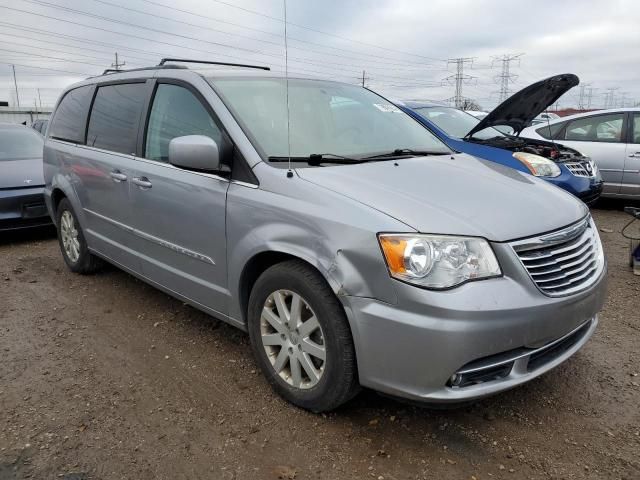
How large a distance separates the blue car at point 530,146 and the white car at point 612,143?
130 cm

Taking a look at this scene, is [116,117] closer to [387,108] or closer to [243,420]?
[387,108]

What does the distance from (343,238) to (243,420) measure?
1.08 metres

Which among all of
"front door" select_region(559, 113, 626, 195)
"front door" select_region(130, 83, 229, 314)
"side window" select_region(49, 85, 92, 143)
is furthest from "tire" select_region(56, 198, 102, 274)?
"front door" select_region(559, 113, 626, 195)

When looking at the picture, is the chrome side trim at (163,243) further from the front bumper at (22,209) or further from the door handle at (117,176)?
the front bumper at (22,209)

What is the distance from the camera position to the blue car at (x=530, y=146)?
5.76 m

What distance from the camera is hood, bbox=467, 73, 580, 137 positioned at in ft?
18.8

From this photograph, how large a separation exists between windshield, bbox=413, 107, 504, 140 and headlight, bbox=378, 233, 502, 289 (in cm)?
449

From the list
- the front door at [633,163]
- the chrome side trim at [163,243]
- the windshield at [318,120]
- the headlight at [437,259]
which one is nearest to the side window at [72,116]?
the chrome side trim at [163,243]

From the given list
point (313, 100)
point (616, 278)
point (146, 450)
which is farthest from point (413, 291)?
point (616, 278)

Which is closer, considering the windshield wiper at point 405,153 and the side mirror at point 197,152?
the side mirror at point 197,152

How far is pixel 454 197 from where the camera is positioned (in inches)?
98.0

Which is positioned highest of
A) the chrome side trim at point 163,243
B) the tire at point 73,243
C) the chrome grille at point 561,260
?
the chrome grille at point 561,260

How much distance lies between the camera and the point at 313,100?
3359 mm

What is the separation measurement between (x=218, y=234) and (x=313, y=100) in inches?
43.3
